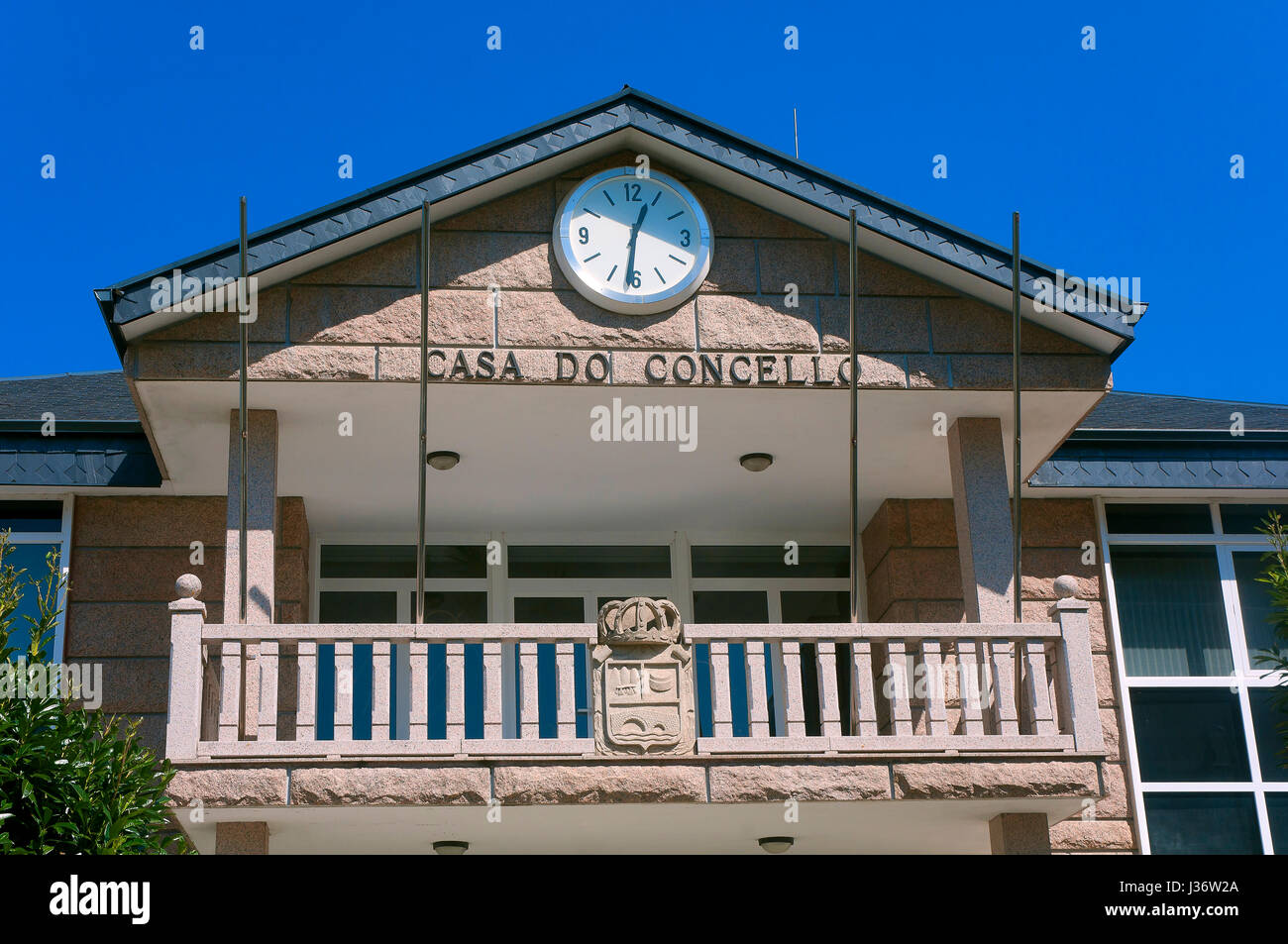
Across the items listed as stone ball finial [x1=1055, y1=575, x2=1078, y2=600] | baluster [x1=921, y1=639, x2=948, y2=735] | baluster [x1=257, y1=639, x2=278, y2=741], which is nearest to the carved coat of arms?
baluster [x1=921, y1=639, x2=948, y2=735]

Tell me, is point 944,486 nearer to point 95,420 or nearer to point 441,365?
point 441,365

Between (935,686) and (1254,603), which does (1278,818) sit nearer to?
(1254,603)

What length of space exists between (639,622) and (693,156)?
3748mm

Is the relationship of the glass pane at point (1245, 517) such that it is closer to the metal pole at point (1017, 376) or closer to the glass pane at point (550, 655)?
the metal pole at point (1017, 376)

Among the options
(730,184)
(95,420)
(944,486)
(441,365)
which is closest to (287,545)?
(95,420)

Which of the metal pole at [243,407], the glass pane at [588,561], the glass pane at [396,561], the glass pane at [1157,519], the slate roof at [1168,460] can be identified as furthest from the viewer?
the glass pane at [588,561]

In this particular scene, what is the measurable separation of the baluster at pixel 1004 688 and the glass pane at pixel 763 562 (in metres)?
3.94

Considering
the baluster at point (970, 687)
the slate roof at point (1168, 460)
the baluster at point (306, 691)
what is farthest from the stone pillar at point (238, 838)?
the slate roof at point (1168, 460)

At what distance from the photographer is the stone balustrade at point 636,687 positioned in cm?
1084

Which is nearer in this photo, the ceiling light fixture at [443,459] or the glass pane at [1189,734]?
the ceiling light fixture at [443,459]

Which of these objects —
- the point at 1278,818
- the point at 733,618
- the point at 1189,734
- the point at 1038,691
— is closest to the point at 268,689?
the point at 733,618

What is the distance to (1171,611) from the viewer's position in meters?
14.5

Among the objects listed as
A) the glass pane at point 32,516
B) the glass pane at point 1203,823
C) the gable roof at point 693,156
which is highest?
the gable roof at point 693,156

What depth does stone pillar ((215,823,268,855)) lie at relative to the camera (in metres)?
11.0
